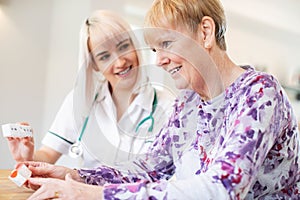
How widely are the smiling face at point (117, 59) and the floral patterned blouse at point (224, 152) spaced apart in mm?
317

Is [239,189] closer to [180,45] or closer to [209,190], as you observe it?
[209,190]

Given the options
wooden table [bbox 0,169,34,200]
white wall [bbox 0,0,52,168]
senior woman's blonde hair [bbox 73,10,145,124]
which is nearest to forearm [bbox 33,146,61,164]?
senior woman's blonde hair [bbox 73,10,145,124]

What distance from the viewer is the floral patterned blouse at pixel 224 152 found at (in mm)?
702

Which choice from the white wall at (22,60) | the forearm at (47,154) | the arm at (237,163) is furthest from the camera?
the white wall at (22,60)

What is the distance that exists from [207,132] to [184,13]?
10.9 inches

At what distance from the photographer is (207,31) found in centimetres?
92

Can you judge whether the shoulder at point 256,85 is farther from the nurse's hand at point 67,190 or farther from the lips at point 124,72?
the lips at point 124,72

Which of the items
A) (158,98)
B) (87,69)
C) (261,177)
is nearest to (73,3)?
(87,69)

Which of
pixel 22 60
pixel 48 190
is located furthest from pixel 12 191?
pixel 22 60

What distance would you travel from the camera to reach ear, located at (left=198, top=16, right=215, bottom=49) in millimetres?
914

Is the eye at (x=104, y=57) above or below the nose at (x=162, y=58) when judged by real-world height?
below

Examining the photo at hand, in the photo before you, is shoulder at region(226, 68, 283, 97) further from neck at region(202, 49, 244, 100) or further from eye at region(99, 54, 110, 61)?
eye at region(99, 54, 110, 61)

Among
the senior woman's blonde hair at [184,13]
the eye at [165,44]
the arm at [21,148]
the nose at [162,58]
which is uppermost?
the senior woman's blonde hair at [184,13]

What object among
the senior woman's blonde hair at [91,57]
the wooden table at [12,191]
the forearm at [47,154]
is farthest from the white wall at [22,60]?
the wooden table at [12,191]
